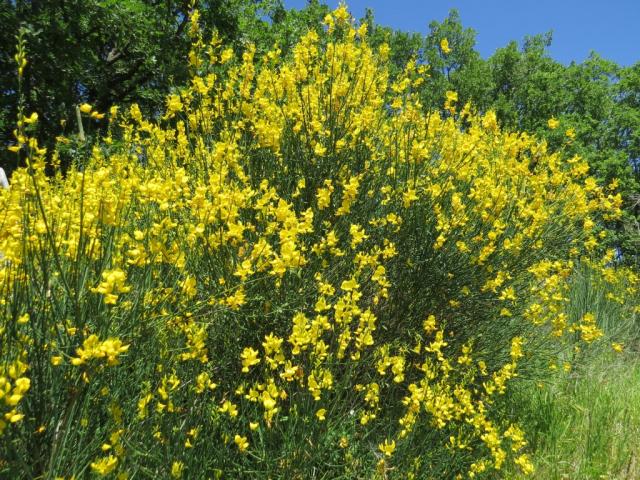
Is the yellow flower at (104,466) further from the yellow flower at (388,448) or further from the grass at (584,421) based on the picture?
the grass at (584,421)

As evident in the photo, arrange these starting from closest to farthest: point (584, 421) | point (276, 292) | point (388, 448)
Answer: point (388, 448)
point (276, 292)
point (584, 421)

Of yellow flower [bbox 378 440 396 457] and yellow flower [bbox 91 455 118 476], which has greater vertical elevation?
yellow flower [bbox 91 455 118 476]

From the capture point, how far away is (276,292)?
92.4 inches

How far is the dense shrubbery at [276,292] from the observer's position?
1527 millimetres

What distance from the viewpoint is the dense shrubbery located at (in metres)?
1.53

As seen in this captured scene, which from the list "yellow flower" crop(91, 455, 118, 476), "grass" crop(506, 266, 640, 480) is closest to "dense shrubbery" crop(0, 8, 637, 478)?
"yellow flower" crop(91, 455, 118, 476)

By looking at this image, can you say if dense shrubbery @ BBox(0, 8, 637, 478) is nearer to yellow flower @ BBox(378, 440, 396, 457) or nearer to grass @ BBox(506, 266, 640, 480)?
yellow flower @ BBox(378, 440, 396, 457)

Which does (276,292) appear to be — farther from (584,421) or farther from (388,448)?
(584,421)

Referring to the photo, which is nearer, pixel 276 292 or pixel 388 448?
pixel 388 448

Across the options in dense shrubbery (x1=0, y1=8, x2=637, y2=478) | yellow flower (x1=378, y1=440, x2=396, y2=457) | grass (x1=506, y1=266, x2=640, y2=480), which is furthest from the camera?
grass (x1=506, y1=266, x2=640, y2=480)

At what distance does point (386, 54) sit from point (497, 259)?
1.56 metres

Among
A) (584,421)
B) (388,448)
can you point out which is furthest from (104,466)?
(584,421)

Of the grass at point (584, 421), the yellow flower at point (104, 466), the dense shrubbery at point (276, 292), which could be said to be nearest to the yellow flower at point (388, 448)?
the dense shrubbery at point (276, 292)

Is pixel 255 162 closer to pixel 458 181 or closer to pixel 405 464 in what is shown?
pixel 458 181
